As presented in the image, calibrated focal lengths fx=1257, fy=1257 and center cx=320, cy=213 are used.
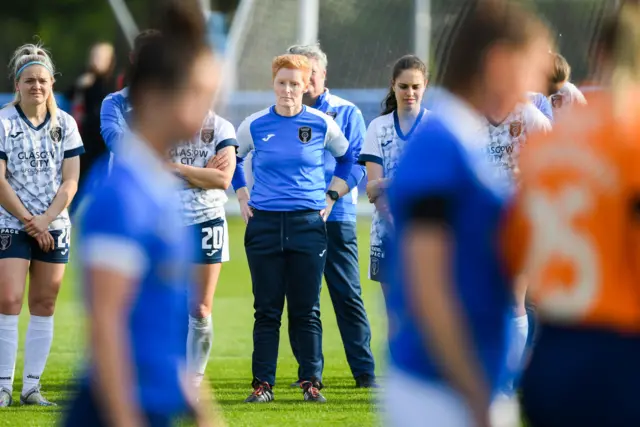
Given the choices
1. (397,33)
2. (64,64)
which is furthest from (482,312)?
(64,64)

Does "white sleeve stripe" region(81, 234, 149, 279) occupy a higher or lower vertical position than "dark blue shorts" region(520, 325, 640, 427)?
higher

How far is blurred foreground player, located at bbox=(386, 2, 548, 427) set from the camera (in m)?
3.03

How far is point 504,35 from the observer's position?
10.2ft

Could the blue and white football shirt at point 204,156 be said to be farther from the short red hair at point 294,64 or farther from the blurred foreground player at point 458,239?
the blurred foreground player at point 458,239

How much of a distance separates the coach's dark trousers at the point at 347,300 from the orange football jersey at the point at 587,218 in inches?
224

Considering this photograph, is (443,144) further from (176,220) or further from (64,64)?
(64,64)

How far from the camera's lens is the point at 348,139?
8.67 metres

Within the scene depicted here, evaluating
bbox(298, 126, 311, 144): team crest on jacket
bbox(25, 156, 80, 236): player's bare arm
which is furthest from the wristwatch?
bbox(25, 156, 80, 236): player's bare arm

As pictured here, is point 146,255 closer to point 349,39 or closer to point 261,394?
point 261,394

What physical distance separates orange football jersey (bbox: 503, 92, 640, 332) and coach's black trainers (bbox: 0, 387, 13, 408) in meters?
5.62

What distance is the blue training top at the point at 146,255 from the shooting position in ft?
10.1

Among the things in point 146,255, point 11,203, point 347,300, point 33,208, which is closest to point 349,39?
point 347,300

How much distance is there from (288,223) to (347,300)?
0.87 meters

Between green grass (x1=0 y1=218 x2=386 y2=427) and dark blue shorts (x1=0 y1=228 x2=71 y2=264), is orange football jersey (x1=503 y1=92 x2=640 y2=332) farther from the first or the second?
dark blue shorts (x1=0 y1=228 x2=71 y2=264)
